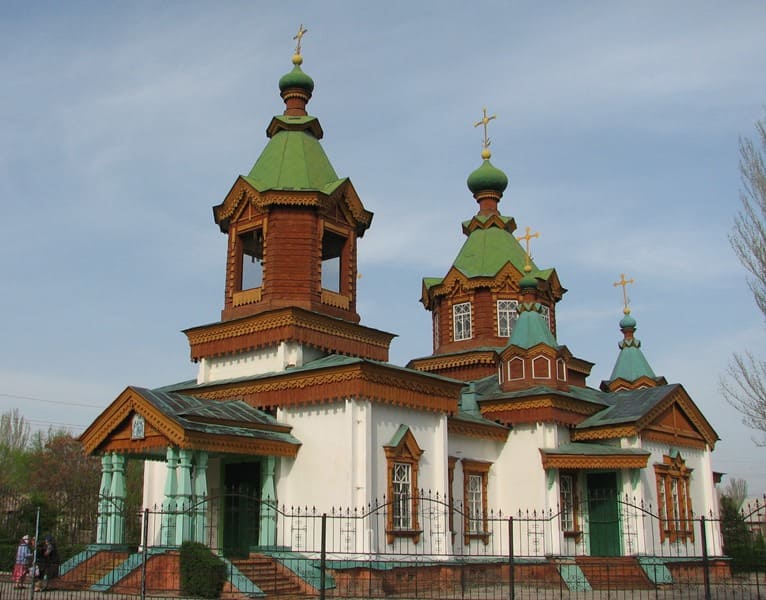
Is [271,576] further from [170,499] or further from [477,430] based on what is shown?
[477,430]

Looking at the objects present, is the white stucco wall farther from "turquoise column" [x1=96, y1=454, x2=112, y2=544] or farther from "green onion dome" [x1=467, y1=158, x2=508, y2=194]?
"green onion dome" [x1=467, y1=158, x2=508, y2=194]

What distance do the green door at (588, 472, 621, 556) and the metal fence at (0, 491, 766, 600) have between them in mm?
50

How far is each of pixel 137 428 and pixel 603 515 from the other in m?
12.1

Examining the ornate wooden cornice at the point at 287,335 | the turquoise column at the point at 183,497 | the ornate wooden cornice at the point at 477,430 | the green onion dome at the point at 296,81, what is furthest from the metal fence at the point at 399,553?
the green onion dome at the point at 296,81

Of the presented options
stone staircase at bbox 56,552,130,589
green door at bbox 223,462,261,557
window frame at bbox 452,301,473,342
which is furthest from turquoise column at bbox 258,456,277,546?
window frame at bbox 452,301,473,342

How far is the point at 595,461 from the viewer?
856 inches

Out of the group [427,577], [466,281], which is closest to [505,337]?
[466,281]

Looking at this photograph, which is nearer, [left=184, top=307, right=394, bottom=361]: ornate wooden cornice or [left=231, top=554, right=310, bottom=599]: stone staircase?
[left=231, top=554, right=310, bottom=599]: stone staircase

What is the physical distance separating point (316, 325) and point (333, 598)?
6.58m

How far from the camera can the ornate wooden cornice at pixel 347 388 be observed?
1784cm

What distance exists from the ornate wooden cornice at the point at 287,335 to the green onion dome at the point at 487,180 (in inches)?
438

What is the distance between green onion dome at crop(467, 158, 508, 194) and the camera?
31.1m

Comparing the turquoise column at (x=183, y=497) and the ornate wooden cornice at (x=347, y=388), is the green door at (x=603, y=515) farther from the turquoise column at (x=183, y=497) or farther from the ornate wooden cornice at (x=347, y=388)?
the turquoise column at (x=183, y=497)

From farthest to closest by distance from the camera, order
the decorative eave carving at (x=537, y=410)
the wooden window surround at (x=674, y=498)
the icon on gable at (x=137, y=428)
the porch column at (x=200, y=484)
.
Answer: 1. the wooden window surround at (x=674, y=498)
2. the decorative eave carving at (x=537, y=410)
3. the icon on gable at (x=137, y=428)
4. the porch column at (x=200, y=484)
